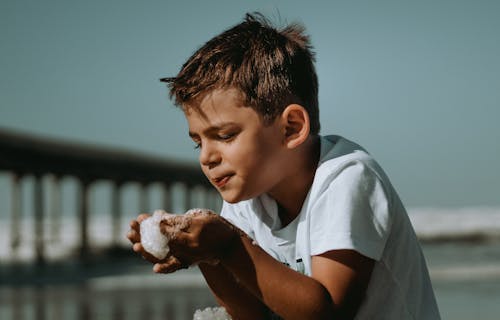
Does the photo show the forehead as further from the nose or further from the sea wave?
the sea wave

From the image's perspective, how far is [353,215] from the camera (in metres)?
A: 1.98

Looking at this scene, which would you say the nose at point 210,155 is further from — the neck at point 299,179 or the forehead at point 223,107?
the neck at point 299,179

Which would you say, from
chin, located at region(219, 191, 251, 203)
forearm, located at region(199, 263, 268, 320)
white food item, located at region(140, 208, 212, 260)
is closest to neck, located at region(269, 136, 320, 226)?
chin, located at region(219, 191, 251, 203)

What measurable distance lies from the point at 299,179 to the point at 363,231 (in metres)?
0.33

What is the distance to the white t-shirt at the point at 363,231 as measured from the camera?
6.51ft

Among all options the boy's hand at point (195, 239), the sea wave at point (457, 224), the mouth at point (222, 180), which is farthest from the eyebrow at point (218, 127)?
the sea wave at point (457, 224)

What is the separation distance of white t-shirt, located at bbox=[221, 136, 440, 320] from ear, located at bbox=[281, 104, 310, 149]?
98mm

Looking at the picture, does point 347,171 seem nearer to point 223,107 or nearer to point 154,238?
point 223,107

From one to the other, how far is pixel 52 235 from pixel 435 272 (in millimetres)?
11749

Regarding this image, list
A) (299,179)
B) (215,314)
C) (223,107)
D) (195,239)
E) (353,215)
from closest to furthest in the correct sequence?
(195,239) → (353,215) → (223,107) → (299,179) → (215,314)

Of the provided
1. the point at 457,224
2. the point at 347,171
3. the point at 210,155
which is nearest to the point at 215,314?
the point at 210,155

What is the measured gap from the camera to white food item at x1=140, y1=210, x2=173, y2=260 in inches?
72.3

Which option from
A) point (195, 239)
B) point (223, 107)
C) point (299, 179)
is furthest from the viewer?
point (299, 179)

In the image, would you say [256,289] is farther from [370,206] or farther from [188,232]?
[370,206]
